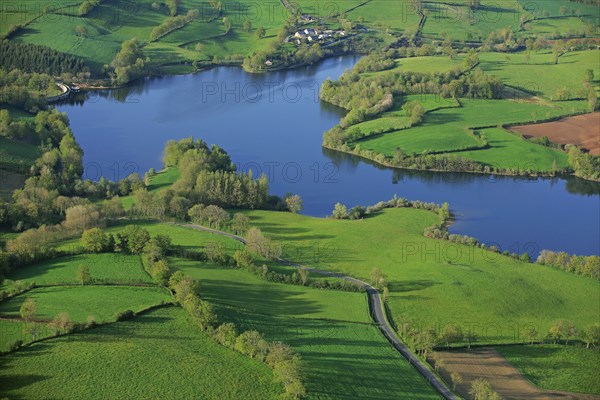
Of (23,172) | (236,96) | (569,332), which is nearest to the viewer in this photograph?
(569,332)

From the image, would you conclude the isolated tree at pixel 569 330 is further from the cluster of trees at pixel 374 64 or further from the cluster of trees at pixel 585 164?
the cluster of trees at pixel 374 64

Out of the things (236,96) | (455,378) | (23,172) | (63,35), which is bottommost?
(455,378)

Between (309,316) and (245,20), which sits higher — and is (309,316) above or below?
below

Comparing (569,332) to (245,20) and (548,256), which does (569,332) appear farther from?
(245,20)

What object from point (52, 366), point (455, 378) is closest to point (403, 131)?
point (455, 378)

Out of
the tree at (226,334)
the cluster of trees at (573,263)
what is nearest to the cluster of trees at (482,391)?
the tree at (226,334)

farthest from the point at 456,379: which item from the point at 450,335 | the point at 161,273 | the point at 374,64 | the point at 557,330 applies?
the point at 374,64

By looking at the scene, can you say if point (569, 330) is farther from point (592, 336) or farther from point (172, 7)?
point (172, 7)
